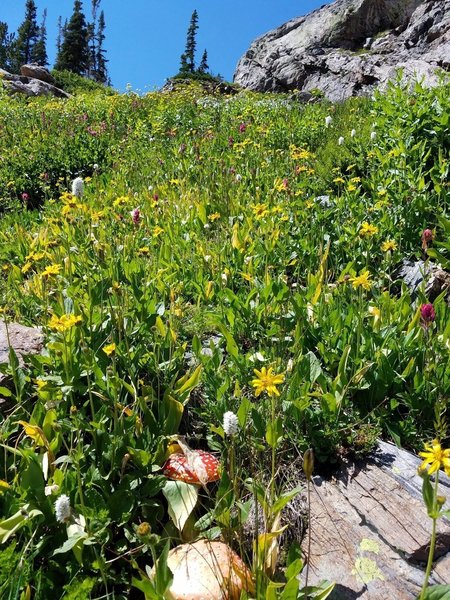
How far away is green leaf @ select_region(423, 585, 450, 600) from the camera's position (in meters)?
1.32

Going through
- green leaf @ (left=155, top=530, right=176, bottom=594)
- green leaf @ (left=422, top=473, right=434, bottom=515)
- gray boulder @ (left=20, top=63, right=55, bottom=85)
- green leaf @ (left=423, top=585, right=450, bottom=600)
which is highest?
gray boulder @ (left=20, top=63, right=55, bottom=85)

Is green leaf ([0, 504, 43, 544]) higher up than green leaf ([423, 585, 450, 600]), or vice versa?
green leaf ([423, 585, 450, 600])

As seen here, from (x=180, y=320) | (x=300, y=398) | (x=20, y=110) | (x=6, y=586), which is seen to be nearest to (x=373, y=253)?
(x=180, y=320)

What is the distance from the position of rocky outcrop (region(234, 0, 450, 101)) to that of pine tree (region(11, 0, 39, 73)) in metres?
47.0

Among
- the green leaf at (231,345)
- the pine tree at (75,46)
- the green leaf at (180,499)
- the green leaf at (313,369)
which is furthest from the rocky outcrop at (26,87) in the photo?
the pine tree at (75,46)

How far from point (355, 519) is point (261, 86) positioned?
2584cm

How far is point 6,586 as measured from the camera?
58.8 inches

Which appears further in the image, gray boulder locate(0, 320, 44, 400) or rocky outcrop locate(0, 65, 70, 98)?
rocky outcrop locate(0, 65, 70, 98)

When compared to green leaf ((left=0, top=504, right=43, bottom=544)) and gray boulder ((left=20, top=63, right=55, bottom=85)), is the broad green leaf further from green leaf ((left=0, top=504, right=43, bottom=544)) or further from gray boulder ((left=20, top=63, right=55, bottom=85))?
gray boulder ((left=20, top=63, right=55, bottom=85))

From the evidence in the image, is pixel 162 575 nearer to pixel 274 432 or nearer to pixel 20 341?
pixel 274 432

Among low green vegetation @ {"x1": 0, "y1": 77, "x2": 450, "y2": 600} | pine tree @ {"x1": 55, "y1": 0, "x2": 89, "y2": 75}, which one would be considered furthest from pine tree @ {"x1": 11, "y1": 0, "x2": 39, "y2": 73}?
low green vegetation @ {"x1": 0, "y1": 77, "x2": 450, "y2": 600}

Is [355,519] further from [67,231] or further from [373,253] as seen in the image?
[67,231]

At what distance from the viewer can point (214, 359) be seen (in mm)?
2633

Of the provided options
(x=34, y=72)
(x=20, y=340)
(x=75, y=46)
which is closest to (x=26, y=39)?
(x=75, y=46)
